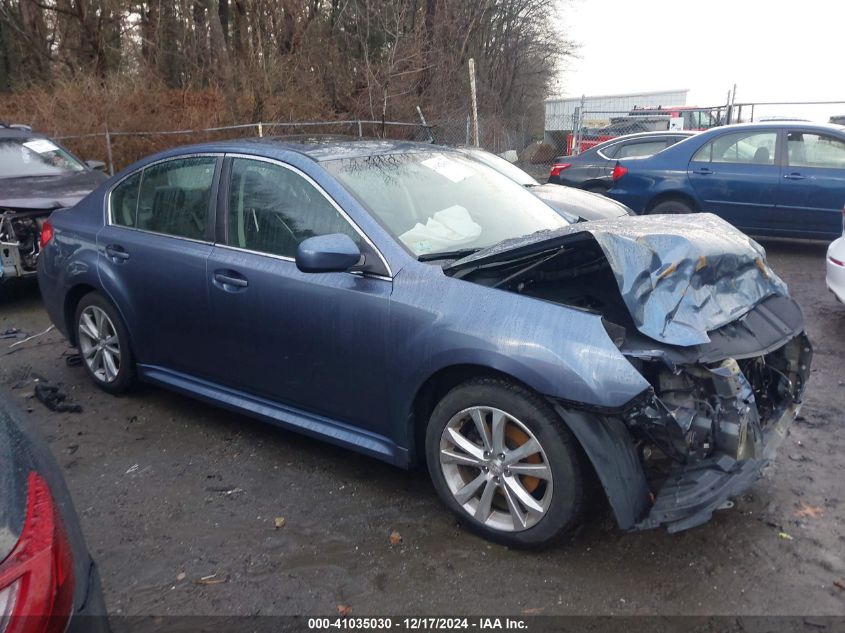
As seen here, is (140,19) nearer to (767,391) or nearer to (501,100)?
(501,100)

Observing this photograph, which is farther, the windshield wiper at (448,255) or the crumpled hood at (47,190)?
the crumpled hood at (47,190)

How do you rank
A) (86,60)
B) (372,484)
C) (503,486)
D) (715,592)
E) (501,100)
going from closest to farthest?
(715,592)
(503,486)
(372,484)
(86,60)
(501,100)

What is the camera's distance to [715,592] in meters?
2.93

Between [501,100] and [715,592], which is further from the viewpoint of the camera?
[501,100]

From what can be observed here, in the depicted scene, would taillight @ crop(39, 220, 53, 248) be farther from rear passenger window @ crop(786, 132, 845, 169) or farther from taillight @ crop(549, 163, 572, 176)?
rear passenger window @ crop(786, 132, 845, 169)

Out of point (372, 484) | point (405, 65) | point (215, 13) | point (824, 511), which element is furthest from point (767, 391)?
point (215, 13)

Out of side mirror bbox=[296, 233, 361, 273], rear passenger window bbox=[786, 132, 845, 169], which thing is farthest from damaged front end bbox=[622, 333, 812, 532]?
rear passenger window bbox=[786, 132, 845, 169]

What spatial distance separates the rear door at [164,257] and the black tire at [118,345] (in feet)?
0.36

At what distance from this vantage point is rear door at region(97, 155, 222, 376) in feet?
14.1

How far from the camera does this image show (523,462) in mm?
3162

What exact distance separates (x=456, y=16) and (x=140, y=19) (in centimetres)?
853

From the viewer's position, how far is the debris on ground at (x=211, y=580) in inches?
123

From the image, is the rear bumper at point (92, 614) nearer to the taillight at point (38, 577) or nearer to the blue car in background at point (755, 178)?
the taillight at point (38, 577)

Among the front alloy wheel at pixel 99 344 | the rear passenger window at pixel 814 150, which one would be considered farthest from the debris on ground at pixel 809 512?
Answer: the rear passenger window at pixel 814 150
